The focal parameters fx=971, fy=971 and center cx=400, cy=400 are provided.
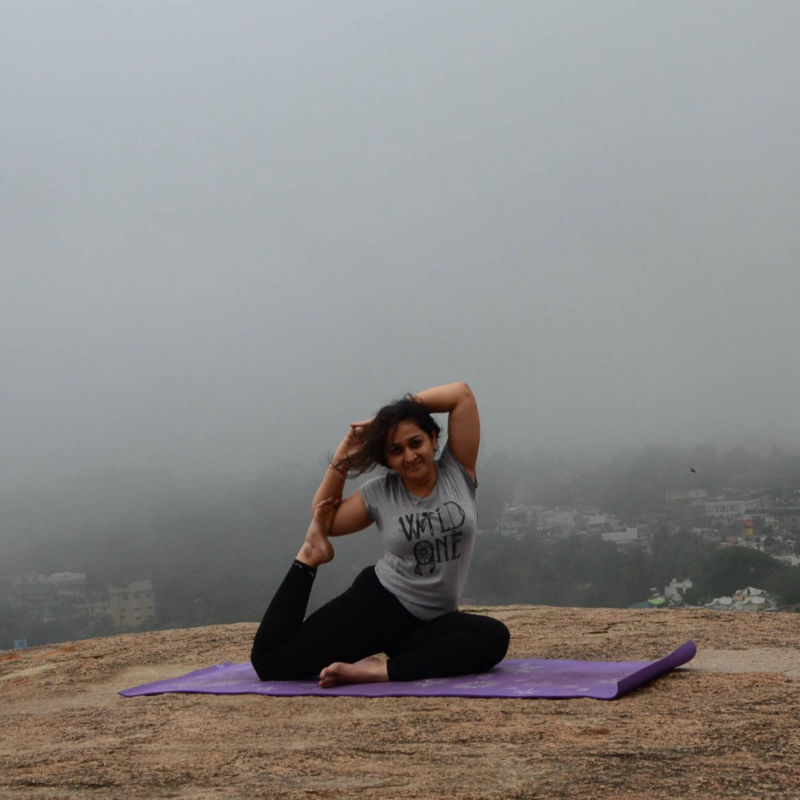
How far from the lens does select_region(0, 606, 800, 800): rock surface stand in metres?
2.25

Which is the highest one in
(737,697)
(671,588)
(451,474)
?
(451,474)

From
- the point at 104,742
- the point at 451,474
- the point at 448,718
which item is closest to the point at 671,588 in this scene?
the point at 451,474

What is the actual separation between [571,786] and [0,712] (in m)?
3.15

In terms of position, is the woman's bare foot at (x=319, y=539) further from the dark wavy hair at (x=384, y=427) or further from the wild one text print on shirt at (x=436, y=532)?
the wild one text print on shirt at (x=436, y=532)

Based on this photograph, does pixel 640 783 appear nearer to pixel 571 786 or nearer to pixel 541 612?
pixel 571 786

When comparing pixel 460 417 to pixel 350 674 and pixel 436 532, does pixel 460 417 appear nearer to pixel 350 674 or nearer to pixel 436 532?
pixel 436 532

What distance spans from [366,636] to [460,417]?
0.96 meters

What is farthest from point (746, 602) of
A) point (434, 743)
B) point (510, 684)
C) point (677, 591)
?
point (434, 743)

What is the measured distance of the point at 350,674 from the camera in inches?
150

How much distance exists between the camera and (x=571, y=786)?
2199mm

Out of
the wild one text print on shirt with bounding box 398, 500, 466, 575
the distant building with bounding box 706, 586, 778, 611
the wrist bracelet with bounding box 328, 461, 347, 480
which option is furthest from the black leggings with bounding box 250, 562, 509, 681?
the distant building with bounding box 706, 586, 778, 611

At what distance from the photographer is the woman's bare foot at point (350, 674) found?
149 inches

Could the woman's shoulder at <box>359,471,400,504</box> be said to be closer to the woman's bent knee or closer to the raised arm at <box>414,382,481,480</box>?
the raised arm at <box>414,382,481,480</box>

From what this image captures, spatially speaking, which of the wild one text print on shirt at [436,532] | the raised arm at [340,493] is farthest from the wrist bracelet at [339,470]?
the wild one text print on shirt at [436,532]
